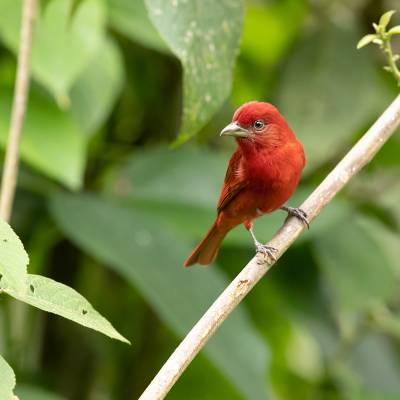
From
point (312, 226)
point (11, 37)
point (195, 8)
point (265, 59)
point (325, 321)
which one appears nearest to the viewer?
point (195, 8)

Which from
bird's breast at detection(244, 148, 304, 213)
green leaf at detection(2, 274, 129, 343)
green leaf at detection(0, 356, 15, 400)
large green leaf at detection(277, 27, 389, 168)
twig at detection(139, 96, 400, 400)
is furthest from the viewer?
large green leaf at detection(277, 27, 389, 168)

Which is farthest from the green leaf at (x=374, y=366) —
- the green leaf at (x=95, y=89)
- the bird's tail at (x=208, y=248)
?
the green leaf at (x=95, y=89)

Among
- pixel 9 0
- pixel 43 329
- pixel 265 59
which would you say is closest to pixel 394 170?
pixel 265 59

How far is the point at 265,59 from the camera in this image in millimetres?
3754

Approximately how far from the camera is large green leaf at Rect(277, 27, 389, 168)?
3215 mm

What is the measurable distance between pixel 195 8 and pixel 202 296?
3.43ft

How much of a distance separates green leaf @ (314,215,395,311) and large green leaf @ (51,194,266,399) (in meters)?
0.39

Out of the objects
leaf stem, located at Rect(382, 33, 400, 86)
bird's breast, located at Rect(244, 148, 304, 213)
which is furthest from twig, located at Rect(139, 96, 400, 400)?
bird's breast, located at Rect(244, 148, 304, 213)

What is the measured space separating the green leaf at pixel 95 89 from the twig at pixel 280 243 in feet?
3.51

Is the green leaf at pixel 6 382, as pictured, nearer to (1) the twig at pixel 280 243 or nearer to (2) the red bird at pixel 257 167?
(1) the twig at pixel 280 243

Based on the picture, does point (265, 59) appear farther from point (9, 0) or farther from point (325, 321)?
point (9, 0)

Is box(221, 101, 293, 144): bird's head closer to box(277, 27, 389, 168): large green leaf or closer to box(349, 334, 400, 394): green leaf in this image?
box(277, 27, 389, 168): large green leaf

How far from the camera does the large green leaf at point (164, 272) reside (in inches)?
101

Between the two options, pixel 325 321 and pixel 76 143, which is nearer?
pixel 76 143
